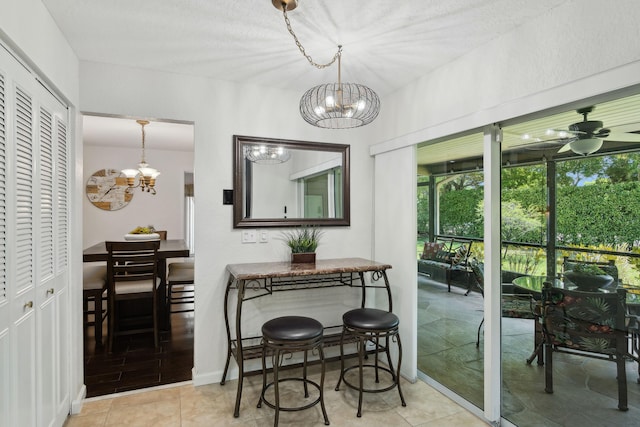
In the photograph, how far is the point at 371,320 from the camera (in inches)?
98.3

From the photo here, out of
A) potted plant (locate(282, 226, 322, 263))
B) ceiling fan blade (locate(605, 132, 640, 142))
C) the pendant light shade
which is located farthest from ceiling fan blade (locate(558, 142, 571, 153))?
potted plant (locate(282, 226, 322, 263))

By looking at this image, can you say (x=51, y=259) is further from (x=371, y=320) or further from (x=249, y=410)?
(x=371, y=320)

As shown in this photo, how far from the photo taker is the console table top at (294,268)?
2475mm

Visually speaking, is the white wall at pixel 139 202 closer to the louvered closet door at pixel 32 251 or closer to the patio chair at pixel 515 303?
the louvered closet door at pixel 32 251

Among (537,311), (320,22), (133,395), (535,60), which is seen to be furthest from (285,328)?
(535,60)

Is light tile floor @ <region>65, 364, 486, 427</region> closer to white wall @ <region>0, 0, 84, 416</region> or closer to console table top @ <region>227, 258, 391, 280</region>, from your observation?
white wall @ <region>0, 0, 84, 416</region>

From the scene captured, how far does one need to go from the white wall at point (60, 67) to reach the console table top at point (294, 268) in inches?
41.0

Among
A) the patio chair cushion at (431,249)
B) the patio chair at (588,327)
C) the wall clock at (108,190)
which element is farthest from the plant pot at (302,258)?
the wall clock at (108,190)

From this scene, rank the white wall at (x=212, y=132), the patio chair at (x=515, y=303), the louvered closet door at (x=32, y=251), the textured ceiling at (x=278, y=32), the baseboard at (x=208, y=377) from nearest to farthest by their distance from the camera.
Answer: the louvered closet door at (x=32, y=251)
the textured ceiling at (x=278, y=32)
the patio chair at (x=515, y=303)
the white wall at (x=212, y=132)
the baseboard at (x=208, y=377)

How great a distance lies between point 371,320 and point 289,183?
1.33 metres

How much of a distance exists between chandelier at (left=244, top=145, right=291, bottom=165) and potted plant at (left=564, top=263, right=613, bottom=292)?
217 cm

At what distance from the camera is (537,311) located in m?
2.14

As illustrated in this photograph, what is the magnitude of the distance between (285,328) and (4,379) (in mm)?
1363

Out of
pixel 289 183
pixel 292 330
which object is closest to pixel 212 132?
pixel 289 183
